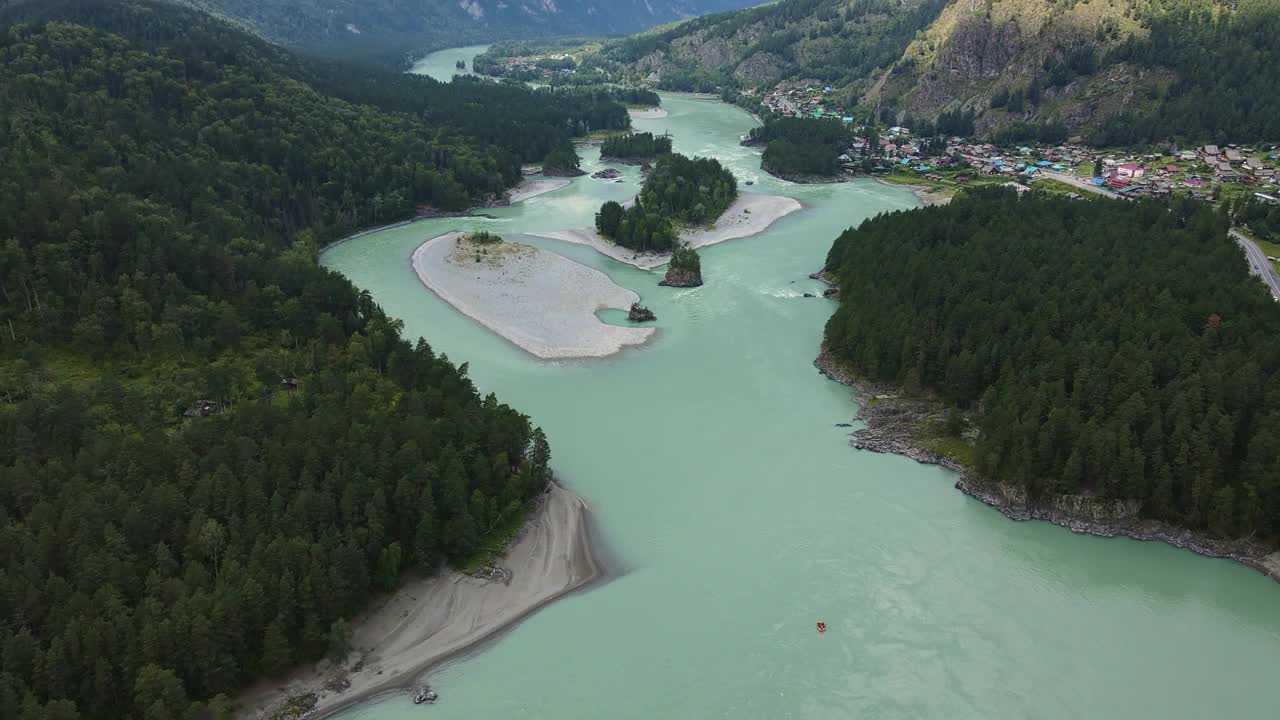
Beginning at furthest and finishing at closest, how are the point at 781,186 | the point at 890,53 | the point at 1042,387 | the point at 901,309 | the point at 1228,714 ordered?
the point at 890,53
the point at 781,186
the point at 901,309
the point at 1042,387
the point at 1228,714

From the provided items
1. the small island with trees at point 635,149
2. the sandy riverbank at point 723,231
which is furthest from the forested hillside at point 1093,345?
the small island with trees at point 635,149

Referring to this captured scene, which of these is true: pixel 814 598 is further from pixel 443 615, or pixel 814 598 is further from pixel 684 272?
pixel 684 272

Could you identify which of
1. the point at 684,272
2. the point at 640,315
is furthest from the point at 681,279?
the point at 640,315

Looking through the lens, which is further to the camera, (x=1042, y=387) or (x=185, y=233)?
(x=185, y=233)

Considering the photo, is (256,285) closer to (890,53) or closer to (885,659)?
(885,659)

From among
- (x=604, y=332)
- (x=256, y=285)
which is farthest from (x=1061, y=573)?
(x=256, y=285)

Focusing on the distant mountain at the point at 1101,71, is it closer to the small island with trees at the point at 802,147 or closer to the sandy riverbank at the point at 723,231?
the small island with trees at the point at 802,147
